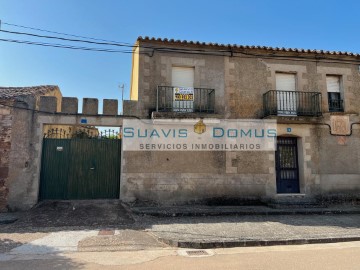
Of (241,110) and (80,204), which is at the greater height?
(241,110)

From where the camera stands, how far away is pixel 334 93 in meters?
11.0

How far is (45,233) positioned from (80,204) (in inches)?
83.6

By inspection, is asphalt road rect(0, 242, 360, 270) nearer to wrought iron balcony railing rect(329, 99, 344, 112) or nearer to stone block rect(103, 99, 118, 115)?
stone block rect(103, 99, 118, 115)

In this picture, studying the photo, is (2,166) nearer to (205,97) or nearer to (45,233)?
(45,233)

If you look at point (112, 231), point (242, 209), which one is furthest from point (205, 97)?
point (112, 231)

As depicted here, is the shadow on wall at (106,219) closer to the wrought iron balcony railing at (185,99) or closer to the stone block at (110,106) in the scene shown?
the stone block at (110,106)

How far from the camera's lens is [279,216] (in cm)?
856

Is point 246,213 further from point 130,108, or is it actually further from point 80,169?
point 80,169

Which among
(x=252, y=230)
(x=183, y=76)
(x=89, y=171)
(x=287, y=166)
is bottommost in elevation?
(x=252, y=230)

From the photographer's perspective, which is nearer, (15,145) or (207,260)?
(207,260)

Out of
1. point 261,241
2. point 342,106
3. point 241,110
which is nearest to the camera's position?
point 261,241

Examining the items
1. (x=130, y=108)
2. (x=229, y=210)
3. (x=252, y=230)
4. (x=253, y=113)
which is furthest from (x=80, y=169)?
(x=253, y=113)

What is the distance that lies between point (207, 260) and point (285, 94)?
7500 mm

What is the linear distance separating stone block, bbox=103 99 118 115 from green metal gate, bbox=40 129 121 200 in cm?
89
